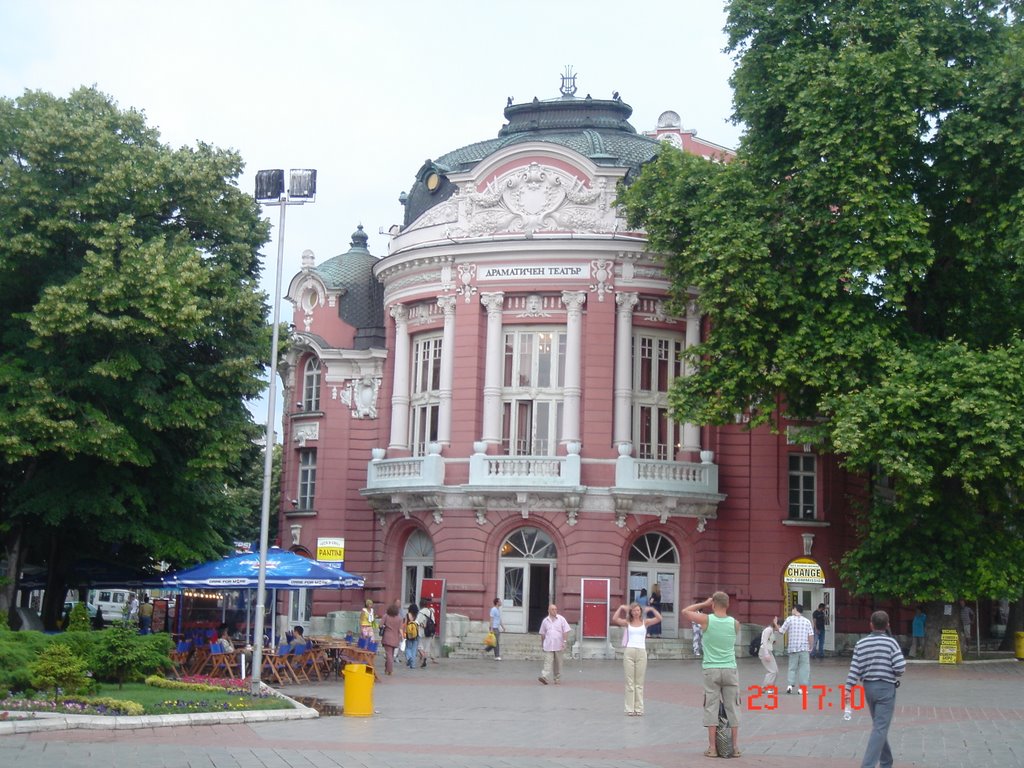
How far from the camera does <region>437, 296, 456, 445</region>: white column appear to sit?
135ft

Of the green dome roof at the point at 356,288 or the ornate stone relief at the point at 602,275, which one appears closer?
the ornate stone relief at the point at 602,275

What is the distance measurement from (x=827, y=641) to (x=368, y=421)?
16.9 metres

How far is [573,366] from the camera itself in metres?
40.2

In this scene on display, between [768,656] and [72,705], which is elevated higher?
[768,656]

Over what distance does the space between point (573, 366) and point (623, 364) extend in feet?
5.01

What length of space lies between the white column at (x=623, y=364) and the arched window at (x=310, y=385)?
491 inches

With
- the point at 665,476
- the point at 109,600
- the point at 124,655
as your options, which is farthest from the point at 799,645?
the point at 109,600

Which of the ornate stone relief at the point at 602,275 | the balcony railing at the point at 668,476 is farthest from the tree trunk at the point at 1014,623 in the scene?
the ornate stone relief at the point at 602,275

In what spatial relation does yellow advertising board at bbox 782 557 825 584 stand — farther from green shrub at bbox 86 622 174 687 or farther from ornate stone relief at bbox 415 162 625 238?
green shrub at bbox 86 622 174 687

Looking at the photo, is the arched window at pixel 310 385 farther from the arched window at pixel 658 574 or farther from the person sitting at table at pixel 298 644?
the person sitting at table at pixel 298 644

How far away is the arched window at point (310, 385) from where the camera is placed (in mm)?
47750

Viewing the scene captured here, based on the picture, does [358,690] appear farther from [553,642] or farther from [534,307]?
[534,307]

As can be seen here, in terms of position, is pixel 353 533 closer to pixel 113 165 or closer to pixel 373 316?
pixel 373 316

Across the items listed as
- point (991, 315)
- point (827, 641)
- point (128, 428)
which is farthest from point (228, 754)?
→ point (827, 641)
